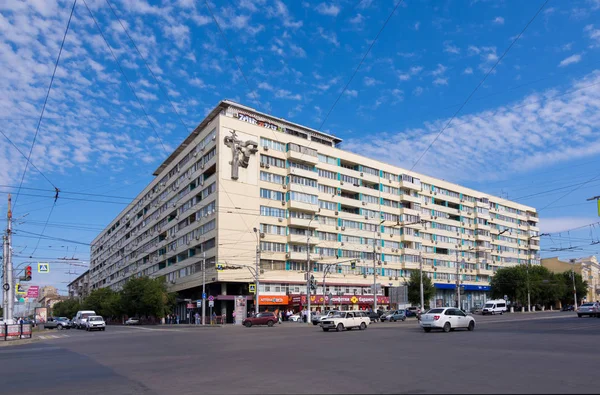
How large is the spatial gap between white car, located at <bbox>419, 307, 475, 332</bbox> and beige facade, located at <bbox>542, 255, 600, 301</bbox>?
395 ft

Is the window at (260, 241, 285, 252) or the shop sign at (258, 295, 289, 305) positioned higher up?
the window at (260, 241, 285, 252)

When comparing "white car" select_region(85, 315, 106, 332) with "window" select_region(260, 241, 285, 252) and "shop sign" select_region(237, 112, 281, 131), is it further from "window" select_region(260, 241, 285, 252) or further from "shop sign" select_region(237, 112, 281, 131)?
"shop sign" select_region(237, 112, 281, 131)

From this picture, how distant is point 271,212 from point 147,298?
70.3 feet

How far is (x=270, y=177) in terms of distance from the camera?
234ft

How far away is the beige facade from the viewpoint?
137 metres

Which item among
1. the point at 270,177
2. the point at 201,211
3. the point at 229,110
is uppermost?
the point at 229,110

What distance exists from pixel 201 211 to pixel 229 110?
587 inches

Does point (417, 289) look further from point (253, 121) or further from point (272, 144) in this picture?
point (253, 121)

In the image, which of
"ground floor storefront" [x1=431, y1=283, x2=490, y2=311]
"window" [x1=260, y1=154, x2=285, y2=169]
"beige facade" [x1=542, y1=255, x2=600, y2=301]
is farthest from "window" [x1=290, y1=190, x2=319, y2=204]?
"beige facade" [x1=542, y1=255, x2=600, y2=301]

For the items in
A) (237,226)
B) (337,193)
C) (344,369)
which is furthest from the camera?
(337,193)

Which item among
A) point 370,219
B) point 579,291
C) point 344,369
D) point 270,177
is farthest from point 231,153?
point 579,291

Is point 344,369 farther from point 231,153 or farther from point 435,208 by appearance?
point 435,208

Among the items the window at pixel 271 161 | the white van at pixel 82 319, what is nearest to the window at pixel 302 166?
the window at pixel 271 161

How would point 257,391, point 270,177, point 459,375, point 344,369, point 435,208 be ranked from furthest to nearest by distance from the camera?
point 435,208
point 270,177
point 344,369
point 459,375
point 257,391
